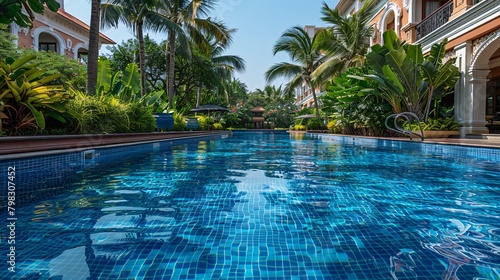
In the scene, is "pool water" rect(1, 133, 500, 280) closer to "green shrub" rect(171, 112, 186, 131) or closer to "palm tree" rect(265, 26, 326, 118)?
"green shrub" rect(171, 112, 186, 131)

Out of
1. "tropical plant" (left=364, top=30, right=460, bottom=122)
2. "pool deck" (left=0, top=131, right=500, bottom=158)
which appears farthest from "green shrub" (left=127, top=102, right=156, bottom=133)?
"tropical plant" (left=364, top=30, right=460, bottom=122)

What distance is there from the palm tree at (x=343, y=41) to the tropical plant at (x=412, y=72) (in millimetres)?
5553

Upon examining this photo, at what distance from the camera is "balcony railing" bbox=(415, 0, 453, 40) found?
12159 millimetres

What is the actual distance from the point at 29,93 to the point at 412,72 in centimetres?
1028

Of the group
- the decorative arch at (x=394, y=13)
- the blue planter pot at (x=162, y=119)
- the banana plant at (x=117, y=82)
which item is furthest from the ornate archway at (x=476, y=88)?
the banana plant at (x=117, y=82)

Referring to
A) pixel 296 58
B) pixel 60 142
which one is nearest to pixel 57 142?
pixel 60 142

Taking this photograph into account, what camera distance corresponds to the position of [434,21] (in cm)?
1295

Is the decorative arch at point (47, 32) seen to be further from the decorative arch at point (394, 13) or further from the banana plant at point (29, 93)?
the decorative arch at point (394, 13)

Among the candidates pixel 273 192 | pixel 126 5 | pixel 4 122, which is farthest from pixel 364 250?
pixel 126 5

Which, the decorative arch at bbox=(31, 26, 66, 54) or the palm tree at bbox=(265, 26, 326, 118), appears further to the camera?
the palm tree at bbox=(265, 26, 326, 118)

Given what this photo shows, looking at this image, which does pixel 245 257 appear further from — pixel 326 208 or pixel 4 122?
pixel 4 122

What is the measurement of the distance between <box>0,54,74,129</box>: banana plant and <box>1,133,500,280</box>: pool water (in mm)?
1675

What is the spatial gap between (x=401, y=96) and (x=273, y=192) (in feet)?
30.9

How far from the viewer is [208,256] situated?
→ 1.88 meters
